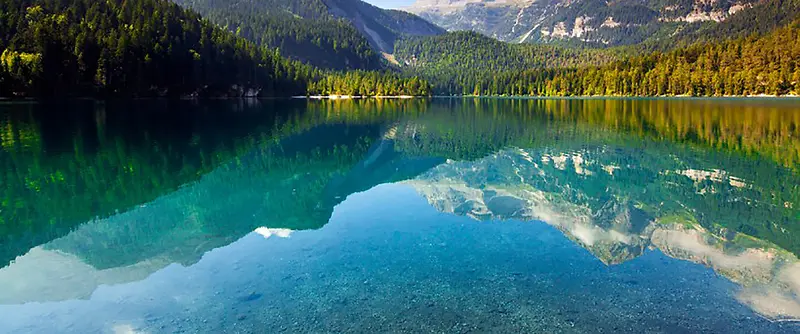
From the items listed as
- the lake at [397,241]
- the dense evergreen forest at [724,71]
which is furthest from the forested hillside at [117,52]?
the dense evergreen forest at [724,71]

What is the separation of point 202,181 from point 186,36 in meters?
131

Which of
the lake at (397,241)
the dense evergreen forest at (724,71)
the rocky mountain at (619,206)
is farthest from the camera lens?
the dense evergreen forest at (724,71)

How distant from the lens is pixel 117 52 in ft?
359

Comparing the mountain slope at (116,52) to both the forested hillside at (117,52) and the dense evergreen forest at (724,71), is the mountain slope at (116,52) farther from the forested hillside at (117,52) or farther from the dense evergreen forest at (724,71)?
the dense evergreen forest at (724,71)

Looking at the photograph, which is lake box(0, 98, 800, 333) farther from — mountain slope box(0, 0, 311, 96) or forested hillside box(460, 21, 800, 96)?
forested hillside box(460, 21, 800, 96)

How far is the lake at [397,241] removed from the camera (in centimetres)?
1089

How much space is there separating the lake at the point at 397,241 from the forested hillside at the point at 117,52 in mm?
80389

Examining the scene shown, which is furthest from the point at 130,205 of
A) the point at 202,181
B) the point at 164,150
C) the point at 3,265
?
the point at 164,150

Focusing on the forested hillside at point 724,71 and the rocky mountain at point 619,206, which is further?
the forested hillside at point 724,71

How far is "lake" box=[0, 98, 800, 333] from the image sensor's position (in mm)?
10891

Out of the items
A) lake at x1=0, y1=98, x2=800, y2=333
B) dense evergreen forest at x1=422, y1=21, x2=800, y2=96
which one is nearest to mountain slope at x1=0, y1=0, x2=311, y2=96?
lake at x1=0, y1=98, x2=800, y2=333

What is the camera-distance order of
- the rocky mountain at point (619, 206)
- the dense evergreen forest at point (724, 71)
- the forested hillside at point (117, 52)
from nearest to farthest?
the rocky mountain at point (619, 206), the forested hillside at point (117, 52), the dense evergreen forest at point (724, 71)

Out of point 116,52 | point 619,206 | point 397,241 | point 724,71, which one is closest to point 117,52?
point 116,52

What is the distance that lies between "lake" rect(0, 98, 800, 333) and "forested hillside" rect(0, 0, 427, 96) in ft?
264
